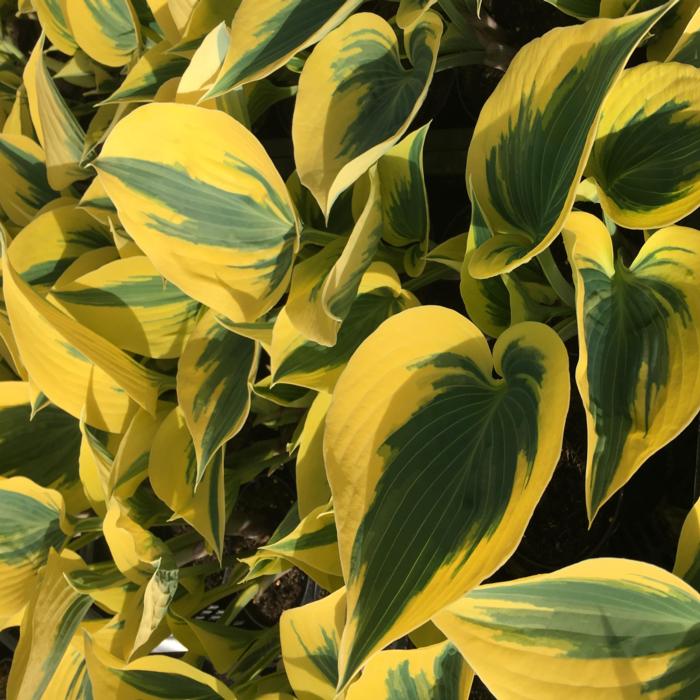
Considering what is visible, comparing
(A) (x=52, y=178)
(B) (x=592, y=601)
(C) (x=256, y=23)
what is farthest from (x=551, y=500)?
(A) (x=52, y=178)

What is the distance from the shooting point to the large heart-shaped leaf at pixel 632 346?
1.30ft

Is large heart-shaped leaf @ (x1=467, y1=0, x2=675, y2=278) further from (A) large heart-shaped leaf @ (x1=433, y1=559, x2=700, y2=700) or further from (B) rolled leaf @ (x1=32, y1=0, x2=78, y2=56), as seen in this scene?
(B) rolled leaf @ (x1=32, y1=0, x2=78, y2=56)

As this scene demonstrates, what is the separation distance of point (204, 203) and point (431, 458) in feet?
0.95

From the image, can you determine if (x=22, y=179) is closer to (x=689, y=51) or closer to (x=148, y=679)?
(x=148, y=679)

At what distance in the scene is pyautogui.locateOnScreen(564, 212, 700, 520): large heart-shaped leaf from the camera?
0.40 m

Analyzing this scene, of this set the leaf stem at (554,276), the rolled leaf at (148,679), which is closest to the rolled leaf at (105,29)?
the leaf stem at (554,276)

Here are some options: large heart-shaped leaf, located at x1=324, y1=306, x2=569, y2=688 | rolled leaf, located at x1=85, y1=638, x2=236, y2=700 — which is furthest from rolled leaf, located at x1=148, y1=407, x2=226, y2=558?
large heart-shaped leaf, located at x1=324, y1=306, x2=569, y2=688

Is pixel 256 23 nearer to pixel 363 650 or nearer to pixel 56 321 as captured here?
pixel 56 321

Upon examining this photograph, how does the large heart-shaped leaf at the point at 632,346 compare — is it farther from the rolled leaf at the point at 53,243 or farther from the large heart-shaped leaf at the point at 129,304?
the rolled leaf at the point at 53,243

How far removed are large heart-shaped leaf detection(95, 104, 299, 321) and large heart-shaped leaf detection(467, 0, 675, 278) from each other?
0.17 meters

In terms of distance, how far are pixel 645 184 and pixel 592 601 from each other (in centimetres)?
28

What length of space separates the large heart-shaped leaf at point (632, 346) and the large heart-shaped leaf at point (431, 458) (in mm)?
32

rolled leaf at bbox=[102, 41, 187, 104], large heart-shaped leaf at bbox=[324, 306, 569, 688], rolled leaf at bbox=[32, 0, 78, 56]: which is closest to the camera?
large heart-shaped leaf at bbox=[324, 306, 569, 688]

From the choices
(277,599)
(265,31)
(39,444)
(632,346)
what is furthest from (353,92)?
(277,599)
